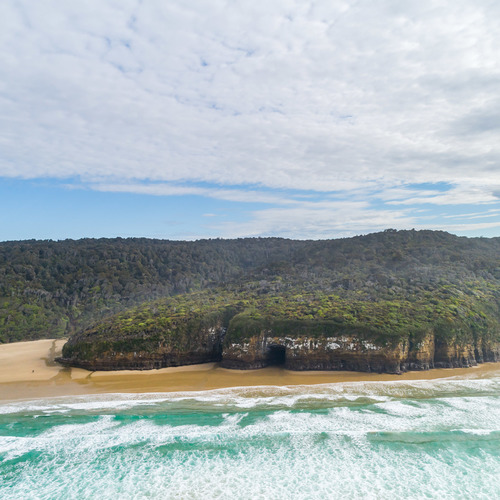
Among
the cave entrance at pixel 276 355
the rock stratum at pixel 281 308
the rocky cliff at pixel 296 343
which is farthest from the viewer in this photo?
the cave entrance at pixel 276 355

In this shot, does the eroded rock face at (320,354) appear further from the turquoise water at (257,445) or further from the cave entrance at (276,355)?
the turquoise water at (257,445)

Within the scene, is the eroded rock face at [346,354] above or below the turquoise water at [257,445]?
above

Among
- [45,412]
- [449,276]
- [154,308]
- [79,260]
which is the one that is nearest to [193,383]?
[45,412]

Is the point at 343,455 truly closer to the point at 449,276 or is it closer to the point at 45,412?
the point at 45,412

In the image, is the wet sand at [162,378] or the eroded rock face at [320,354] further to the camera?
the eroded rock face at [320,354]

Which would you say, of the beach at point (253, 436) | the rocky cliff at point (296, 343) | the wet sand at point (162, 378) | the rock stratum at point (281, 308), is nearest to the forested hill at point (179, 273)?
the rock stratum at point (281, 308)

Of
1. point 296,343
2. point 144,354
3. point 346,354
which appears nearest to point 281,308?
point 296,343

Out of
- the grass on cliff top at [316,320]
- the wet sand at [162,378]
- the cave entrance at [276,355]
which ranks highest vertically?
the grass on cliff top at [316,320]

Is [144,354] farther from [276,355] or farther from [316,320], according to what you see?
[316,320]
